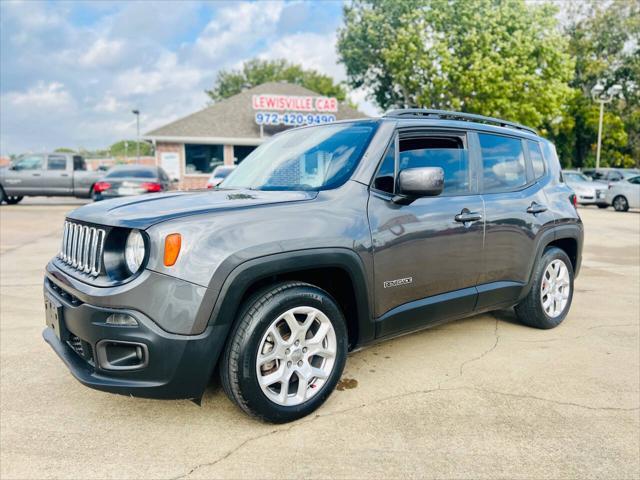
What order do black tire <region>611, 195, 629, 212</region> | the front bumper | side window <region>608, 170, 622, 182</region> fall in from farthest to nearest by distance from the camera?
1. side window <region>608, 170, 622, 182</region>
2. black tire <region>611, 195, 629, 212</region>
3. the front bumper

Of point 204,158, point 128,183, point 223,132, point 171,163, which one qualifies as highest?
point 223,132

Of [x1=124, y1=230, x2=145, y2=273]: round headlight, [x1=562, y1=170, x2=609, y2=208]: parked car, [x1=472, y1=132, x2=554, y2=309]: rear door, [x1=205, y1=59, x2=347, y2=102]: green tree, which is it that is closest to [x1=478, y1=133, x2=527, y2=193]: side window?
[x1=472, y1=132, x2=554, y2=309]: rear door

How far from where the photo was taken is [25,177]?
17922 millimetres

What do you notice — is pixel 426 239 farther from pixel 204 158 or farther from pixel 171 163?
pixel 204 158

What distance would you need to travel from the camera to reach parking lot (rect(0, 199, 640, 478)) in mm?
2506

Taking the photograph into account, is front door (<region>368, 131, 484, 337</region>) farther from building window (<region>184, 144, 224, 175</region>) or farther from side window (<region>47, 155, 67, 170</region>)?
building window (<region>184, 144, 224, 175</region>)

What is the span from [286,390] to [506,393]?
1.51m

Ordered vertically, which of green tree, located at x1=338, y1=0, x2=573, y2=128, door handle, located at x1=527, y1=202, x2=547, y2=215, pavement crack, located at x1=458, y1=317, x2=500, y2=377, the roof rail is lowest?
pavement crack, located at x1=458, y1=317, x2=500, y2=377

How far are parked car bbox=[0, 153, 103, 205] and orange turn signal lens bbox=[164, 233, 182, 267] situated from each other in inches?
694

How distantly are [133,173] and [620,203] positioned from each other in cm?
1873

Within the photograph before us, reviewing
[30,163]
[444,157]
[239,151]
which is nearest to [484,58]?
[239,151]

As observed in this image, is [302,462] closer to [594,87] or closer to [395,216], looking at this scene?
[395,216]

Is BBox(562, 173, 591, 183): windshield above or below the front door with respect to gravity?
above

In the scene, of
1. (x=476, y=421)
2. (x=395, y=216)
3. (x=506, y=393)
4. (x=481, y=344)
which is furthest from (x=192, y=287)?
(x=481, y=344)
